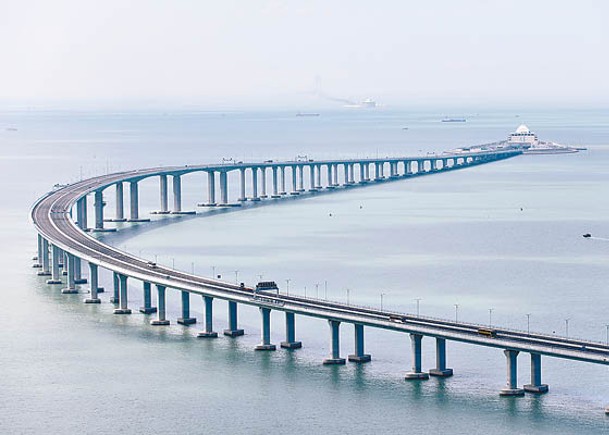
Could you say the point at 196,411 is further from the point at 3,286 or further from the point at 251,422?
→ the point at 3,286

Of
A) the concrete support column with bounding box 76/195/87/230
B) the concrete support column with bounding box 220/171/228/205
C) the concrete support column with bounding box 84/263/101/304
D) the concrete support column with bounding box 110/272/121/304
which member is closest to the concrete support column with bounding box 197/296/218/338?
the concrete support column with bounding box 110/272/121/304

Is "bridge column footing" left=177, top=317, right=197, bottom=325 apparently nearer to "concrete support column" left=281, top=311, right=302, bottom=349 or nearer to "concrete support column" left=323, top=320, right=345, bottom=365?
"concrete support column" left=281, top=311, right=302, bottom=349

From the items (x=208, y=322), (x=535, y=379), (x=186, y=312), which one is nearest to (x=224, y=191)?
(x=186, y=312)

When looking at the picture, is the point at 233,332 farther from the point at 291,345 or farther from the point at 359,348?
the point at 359,348

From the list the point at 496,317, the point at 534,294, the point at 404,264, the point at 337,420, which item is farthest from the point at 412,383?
the point at 404,264

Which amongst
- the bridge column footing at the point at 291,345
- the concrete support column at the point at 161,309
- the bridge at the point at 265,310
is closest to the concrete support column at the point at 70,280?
the bridge at the point at 265,310

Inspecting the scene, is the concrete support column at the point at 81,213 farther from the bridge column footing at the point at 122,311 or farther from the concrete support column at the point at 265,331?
the concrete support column at the point at 265,331
